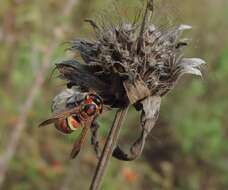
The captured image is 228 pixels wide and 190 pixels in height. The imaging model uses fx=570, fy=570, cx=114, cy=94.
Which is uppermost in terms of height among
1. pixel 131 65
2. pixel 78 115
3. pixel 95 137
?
pixel 131 65

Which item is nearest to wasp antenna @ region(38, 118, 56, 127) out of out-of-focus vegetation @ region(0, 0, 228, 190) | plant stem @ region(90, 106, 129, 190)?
plant stem @ region(90, 106, 129, 190)

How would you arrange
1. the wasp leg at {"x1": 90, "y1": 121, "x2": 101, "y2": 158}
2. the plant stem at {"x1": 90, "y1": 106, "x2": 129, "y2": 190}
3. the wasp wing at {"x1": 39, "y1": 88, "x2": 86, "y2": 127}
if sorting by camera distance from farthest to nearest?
the wasp leg at {"x1": 90, "y1": 121, "x2": 101, "y2": 158}, the wasp wing at {"x1": 39, "y1": 88, "x2": 86, "y2": 127}, the plant stem at {"x1": 90, "y1": 106, "x2": 129, "y2": 190}

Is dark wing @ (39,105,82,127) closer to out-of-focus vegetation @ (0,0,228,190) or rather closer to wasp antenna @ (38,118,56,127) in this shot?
wasp antenna @ (38,118,56,127)

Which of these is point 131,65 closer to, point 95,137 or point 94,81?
point 94,81

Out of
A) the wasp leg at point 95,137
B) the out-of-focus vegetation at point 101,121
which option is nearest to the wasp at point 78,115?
the wasp leg at point 95,137

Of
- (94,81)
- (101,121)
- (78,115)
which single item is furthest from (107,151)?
(101,121)

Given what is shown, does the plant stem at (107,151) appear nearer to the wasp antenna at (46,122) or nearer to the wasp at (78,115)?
the wasp at (78,115)
